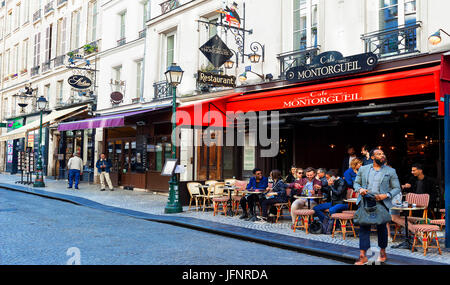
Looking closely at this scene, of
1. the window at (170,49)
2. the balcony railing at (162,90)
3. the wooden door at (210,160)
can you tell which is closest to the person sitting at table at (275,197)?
the wooden door at (210,160)

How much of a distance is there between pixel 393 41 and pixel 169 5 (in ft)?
32.0

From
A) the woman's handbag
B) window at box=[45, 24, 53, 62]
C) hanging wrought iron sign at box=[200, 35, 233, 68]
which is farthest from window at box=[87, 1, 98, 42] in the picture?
the woman's handbag

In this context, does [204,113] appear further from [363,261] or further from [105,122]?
[363,261]

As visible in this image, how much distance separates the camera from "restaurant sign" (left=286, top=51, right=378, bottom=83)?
351 inches

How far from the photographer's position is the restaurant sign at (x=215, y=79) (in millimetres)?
11016

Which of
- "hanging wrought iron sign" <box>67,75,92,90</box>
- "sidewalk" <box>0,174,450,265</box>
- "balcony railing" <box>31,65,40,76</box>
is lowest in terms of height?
"sidewalk" <box>0,174,450,265</box>

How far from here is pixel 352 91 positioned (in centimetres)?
841

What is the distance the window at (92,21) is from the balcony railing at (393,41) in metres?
15.8

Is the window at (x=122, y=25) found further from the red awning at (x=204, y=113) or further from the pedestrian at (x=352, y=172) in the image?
the pedestrian at (x=352, y=172)

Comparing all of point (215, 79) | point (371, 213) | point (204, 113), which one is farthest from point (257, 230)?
point (215, 79)

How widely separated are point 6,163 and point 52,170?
8.63 metres

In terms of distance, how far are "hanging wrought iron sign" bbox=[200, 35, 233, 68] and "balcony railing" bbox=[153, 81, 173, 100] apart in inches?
168

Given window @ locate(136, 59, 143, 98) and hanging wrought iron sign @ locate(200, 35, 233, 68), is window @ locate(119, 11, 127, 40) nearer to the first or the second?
window @ locate(136, 59, 143, 98)

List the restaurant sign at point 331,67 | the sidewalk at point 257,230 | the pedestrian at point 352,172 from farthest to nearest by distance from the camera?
the restaurant sign at point 331,67
the pedestrian at point 352,172
the sidewalk at point 257,230
